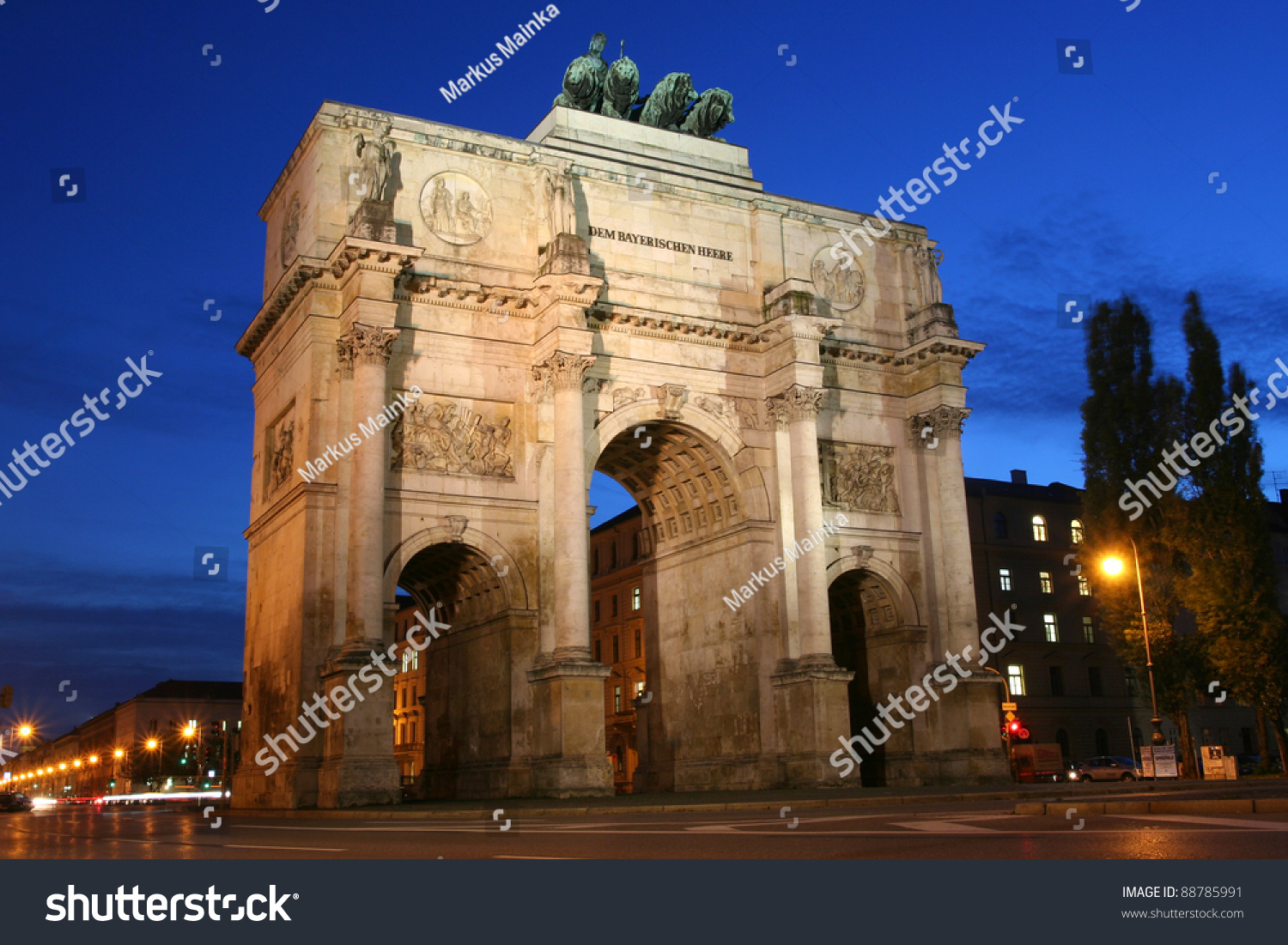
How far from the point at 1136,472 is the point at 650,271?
18.9 m

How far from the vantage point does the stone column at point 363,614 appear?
86.9ft

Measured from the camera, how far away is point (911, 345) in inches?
1464

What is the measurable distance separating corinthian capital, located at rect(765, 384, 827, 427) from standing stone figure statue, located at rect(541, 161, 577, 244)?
734 centimetres

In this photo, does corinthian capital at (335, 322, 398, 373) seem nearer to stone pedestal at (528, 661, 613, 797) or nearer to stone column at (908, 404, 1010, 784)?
stone pedestal at (528, 661, 613, 797)

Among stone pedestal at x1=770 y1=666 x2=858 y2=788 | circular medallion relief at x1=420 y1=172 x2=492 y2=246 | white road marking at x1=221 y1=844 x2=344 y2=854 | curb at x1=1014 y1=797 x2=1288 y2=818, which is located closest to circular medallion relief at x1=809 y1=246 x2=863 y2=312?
circular medallion relief at x1=420 y1=172 x2=492 y2=246

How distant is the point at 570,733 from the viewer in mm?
28578

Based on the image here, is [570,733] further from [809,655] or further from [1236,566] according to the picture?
[1236,566]

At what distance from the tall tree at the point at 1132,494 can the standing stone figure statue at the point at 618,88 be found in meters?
18.8

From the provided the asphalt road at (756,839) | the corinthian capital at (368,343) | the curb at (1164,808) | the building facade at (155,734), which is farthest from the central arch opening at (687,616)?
the building facade at (155,734)

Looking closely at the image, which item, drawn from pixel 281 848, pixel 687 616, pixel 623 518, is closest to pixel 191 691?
pixel 623 518

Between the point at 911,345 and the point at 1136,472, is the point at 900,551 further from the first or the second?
the point at 1136,472

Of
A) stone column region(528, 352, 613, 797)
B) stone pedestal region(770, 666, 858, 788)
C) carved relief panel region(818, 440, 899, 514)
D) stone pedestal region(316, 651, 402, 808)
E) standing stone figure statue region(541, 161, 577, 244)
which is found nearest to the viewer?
stone pedestal region(316, 651, 402, 808)

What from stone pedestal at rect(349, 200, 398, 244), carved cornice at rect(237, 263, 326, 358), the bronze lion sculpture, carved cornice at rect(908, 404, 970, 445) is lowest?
carved cornice at rect(908, 404, 970, 445)

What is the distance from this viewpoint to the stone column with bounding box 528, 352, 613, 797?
28.5m
